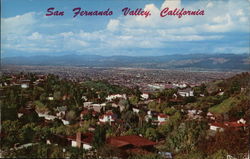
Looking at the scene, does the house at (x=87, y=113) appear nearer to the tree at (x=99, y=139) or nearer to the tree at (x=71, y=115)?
the tree at (x=71, y=115)

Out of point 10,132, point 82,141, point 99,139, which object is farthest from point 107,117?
point 10,132

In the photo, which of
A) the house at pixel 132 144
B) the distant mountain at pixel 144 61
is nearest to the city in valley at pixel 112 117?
the house at pixel 132 144

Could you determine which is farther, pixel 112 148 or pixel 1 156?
pixel 112 148

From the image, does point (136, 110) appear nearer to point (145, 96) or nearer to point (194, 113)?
point (194, 113)

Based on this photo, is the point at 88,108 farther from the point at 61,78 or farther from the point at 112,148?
the point at 112,148

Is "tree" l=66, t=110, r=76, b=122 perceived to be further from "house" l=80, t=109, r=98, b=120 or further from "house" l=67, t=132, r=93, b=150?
"house" l=67, t=132, r=93, b=150

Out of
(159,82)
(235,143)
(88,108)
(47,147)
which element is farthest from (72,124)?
(159,82)
